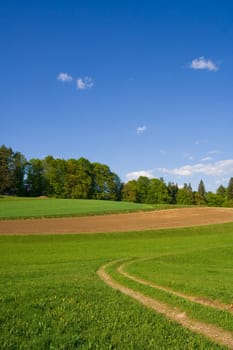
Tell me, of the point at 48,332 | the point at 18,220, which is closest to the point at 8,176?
the point at 18,220

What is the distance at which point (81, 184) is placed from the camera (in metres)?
121

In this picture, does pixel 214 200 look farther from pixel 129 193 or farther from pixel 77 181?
pixel 77 181

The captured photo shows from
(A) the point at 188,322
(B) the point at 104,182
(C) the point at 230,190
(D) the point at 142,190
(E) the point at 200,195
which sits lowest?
(A) the point at 188,322

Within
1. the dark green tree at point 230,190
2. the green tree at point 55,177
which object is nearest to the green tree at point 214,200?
the dark green tree at point 230,190

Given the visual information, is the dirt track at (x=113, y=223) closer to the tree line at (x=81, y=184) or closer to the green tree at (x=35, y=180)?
the tree line at (x=81, y=184)

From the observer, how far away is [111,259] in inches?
1083

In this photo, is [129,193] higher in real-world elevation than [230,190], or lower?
lower

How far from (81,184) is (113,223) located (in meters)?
68.7

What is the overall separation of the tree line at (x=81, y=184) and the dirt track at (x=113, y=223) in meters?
59.4

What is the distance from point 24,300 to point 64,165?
379 ft

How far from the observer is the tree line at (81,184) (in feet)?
376

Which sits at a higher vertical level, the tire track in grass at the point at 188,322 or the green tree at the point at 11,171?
the green tree at the point at 11,171

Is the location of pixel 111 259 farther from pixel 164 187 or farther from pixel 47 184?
pixel 164 187

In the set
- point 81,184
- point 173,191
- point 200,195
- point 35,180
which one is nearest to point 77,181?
point 81,184
